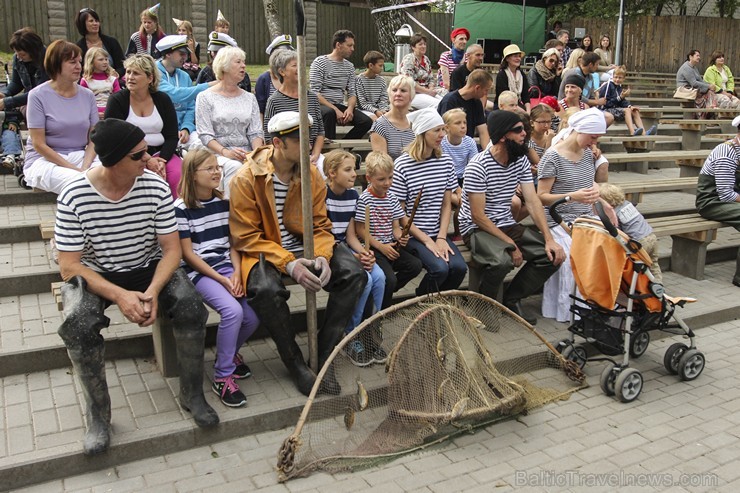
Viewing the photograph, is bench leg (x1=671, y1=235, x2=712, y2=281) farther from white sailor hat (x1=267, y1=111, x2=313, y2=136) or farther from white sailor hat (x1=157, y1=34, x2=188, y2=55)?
white sailor hat (x1=157, y1=34, x2=188, y2=55)

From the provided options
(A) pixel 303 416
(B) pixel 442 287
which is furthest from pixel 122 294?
(B) pixel 442 287

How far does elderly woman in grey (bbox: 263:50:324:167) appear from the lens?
22.2 ft

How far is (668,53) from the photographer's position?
23.3 metres

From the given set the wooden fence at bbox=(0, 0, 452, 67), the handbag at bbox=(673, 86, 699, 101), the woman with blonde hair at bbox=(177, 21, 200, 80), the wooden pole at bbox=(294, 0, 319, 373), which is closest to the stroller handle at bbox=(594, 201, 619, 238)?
the wooden pole at bbox=(294, 0, 319, 373)

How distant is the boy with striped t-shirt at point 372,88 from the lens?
867cm

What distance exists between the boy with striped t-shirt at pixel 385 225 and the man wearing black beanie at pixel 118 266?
5.09 feet

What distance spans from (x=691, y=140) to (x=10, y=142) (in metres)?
10.7

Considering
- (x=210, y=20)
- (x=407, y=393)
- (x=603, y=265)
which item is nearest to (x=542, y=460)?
(x=407, y=393)

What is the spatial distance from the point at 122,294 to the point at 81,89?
8.59 ft

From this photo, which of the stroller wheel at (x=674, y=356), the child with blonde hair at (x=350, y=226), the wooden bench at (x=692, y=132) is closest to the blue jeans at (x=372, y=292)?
the child with blonde hair at (x=350, y=226)

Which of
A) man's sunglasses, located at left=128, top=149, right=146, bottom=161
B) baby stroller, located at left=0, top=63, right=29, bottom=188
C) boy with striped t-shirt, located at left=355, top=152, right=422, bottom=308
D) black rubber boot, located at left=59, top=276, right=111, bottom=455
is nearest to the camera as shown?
black rubber boot, located at left=59, top=276, right=111, bottom=455

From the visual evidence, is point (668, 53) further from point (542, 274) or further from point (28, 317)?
point (28, 317)

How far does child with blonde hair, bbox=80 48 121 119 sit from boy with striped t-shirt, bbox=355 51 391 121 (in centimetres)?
305

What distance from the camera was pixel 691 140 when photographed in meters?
12.5
